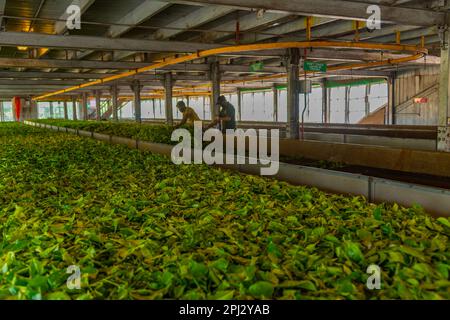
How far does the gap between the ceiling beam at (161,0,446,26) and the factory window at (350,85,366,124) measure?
74.1 feet

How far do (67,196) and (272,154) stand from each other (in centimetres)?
1028

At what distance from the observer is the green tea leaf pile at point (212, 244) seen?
2.14m

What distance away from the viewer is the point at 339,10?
7730 millimetres

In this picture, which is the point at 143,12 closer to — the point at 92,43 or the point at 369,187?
the point at 92,43

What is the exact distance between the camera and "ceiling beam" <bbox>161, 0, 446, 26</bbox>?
6.98 m

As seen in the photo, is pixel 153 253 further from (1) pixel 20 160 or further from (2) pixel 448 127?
(2) pixel 448 127

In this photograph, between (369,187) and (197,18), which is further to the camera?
(197,18)

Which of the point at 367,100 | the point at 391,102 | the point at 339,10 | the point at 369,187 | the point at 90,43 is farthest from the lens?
the point at 367,100

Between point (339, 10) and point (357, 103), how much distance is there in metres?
25.0

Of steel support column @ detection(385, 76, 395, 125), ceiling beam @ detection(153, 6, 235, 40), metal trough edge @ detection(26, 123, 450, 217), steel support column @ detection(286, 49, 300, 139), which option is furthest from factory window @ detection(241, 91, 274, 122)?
metal trough edge @ detection(26, 123, 450, 217)

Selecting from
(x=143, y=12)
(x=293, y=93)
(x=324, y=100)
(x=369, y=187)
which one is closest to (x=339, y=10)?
(x=369, y=187)
